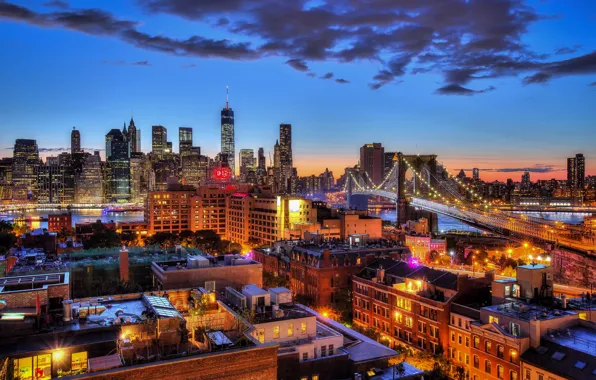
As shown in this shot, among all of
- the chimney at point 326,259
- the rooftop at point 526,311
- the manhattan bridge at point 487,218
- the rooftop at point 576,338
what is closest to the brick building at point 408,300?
the chimney at point 326,259

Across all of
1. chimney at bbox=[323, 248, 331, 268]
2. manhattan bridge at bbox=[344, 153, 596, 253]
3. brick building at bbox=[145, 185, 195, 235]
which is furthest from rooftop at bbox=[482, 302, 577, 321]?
brick building at bbox=[145, 185, 195, 235]

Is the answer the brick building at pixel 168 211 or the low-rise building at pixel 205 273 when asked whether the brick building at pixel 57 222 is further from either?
the low-rise building at pixel 205 273

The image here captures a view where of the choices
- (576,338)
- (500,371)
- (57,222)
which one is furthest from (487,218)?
(57,222)

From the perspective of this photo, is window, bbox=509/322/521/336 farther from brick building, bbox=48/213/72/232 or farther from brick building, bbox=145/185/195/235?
brick building, bbox=48/213/72/232

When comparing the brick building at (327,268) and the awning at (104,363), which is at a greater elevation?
the awning at (104,363)

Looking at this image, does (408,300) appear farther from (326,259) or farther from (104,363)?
(104,363)

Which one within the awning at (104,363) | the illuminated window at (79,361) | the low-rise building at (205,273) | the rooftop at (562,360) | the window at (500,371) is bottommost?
the window at (500,371)
